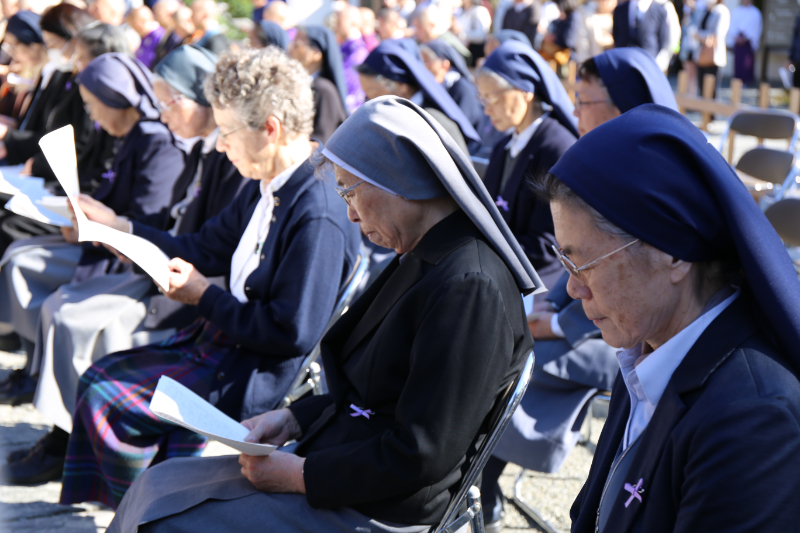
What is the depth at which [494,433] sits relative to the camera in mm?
1799

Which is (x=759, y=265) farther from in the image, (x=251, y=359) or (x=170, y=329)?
(x=170, y=329)

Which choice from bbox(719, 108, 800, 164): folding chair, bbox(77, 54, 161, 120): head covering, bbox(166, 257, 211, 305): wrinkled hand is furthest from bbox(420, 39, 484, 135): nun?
bbox(166, 257, 211, 305): wrinkled hand

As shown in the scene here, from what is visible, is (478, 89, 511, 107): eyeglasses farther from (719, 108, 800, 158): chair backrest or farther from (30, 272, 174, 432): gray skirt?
(719, 108, 800, 158): chair backrest

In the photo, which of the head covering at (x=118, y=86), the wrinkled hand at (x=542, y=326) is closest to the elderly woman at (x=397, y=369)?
the wrinkled hand at (x=542, y=326)

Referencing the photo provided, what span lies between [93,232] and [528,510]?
1.96 metres

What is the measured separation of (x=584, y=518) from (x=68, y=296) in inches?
113

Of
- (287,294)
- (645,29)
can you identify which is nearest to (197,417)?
(287,294)

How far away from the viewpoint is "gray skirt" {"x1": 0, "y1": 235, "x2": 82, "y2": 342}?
3967mm

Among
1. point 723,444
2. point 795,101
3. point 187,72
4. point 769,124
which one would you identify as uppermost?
point 723,444

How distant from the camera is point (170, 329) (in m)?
3.40

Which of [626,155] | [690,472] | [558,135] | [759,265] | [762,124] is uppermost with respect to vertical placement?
[626,155]

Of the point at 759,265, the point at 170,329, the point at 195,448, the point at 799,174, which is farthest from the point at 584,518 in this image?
the point at 799,174

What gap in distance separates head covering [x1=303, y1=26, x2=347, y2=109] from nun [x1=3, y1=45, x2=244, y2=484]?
3.00m

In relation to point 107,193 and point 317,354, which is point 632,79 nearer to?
point 317,354
